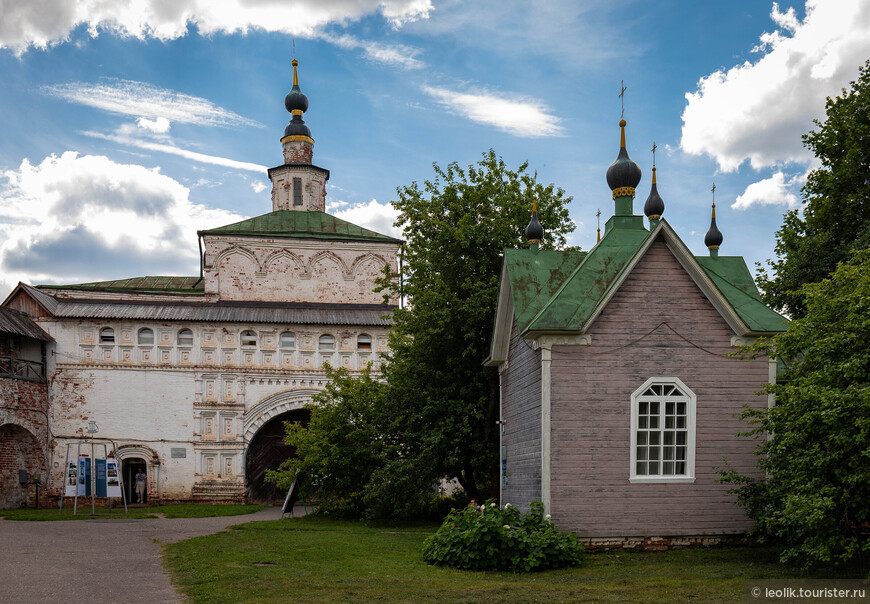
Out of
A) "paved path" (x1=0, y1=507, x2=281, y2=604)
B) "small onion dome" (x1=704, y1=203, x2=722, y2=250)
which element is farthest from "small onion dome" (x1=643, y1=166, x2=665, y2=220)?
"paved path" (x1=0, y1=507, x2=281, y2=604)

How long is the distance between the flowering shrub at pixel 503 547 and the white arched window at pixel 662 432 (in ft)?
6.49

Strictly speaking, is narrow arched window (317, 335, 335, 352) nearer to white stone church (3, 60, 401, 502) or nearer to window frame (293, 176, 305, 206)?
white stone church (3, 60, 401, 502)

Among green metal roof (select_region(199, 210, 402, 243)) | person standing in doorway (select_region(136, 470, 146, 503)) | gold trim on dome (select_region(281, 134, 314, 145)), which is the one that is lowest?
person standing in doorway (select_region(136, 470, 146, 503))

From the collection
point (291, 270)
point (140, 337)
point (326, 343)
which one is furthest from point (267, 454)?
point (291, 270)

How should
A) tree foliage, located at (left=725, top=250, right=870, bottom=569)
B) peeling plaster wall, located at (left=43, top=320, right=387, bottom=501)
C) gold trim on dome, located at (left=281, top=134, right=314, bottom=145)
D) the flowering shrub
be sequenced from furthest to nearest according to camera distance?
gold trim on dome, located at (left=281, top=134, right=314, bottom=145) < peeling plaster wall, located at (left=43, top=320, right=387, bottom=501) < the flowering shrub < tree foliage, located at (left=725, top=250, right=870, bottom=569)

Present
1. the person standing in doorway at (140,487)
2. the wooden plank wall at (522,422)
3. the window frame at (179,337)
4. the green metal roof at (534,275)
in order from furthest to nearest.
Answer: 1. the window frame at (179,337)
2. the person standing in doorway at (140,487)
3. the green metal roof at (534,275)
4. the wooden plank wall at (522,422)

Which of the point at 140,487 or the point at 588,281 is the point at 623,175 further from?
the point at 140,487

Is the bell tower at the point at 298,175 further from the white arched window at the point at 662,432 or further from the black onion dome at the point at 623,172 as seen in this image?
the white arched window at the point at 662,432

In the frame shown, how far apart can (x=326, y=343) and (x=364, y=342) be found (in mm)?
1564

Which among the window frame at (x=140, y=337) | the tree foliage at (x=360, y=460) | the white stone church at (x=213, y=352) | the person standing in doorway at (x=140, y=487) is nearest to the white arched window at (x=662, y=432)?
the tree foliage at (x=360, y=460)

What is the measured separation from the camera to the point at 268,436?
32125 mm

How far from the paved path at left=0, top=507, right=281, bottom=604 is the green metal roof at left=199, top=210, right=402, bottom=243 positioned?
1521cm

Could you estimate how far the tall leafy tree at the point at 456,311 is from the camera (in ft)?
67.3

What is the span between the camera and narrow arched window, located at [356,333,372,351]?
32.4 meters
